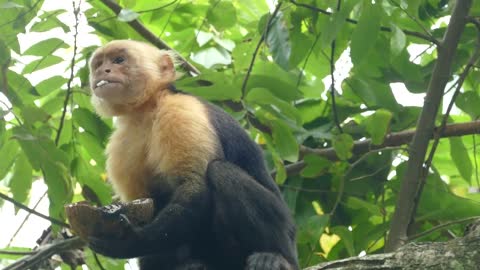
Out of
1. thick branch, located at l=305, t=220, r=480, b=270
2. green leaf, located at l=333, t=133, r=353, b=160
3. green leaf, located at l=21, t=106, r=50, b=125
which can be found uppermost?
green leaf, located at l=21, t=106, r=50, b=125

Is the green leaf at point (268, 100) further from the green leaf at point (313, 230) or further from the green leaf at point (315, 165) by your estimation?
the green leaf at point (313, 230)

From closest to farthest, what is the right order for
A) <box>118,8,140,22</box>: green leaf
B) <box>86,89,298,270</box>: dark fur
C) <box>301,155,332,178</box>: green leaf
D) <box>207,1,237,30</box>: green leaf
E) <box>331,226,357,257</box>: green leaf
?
1. <box>86,89,298,270</box>: dark fur
2. <box>118,8,140,22</box>: green leaf
3. <box>331,226,357,257</box>: green leaf
4. <box>301,155,332,178</box>: green leaf
5. <box>207,1,237,30</box>: green leaf

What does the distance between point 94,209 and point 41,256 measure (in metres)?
1.50

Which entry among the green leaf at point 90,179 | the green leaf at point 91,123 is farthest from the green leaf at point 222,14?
the green leaf at point 90,179

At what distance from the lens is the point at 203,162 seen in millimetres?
6234

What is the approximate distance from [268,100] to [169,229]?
52.8 inches

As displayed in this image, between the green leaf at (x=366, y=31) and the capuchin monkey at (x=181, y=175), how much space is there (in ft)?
3.73

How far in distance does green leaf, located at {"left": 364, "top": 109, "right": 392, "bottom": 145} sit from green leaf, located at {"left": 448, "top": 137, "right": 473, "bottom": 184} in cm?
53

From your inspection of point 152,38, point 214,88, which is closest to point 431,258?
point 214,88

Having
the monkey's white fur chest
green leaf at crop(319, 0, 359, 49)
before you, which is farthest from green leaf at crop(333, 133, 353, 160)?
green leaf at crop(319, 0, 359, 49)

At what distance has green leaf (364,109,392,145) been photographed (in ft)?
21.8

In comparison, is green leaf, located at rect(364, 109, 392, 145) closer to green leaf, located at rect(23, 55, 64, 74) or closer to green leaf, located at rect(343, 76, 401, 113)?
green leaf, located at rect(343, 76, 401, 113)

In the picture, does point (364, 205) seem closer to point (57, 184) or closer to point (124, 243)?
point (124, 243)

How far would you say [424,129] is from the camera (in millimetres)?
6090
